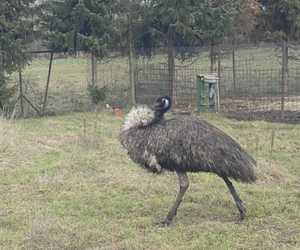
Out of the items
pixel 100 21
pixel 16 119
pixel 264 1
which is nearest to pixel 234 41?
pixel 264 1

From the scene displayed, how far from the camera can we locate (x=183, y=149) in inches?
198

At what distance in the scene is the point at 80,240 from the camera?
476 cm

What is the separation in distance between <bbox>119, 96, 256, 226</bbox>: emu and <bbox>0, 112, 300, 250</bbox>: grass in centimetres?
37

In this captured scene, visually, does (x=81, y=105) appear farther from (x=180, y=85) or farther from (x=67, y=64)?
(x=180, y=85)

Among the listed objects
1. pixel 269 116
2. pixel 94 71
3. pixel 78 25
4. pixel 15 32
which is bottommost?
pixel 269 116

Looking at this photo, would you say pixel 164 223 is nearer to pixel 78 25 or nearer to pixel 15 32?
pixel 15 32

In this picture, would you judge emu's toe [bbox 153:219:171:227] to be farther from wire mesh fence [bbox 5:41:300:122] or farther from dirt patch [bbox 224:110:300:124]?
wire mesh fence [bbox 5:41:300:122]

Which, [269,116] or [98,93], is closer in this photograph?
[269,116]

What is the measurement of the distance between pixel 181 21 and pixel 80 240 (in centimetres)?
997

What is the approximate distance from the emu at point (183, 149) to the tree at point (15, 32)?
7817mm

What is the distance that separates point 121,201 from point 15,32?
7975 mm

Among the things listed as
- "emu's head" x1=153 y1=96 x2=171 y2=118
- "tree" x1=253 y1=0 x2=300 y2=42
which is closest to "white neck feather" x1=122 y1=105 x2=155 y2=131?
"emu's head" x1=153 y1=96 x2=171 y2=118

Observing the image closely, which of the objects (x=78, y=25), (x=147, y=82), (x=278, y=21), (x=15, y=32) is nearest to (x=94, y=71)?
(x=78, y=25)

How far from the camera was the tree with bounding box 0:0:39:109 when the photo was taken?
41.1 feet
